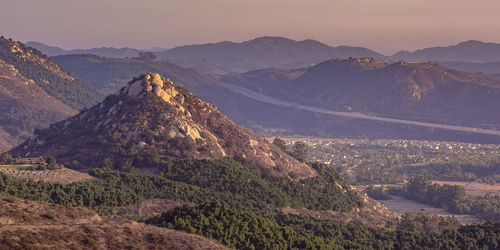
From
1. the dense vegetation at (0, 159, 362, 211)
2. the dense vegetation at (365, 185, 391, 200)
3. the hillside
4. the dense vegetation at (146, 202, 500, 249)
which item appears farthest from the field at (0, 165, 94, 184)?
the dense vegetation at (365, 185, 391, 200)

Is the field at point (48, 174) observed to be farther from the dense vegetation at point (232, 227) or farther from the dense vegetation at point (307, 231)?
the dense vegetation at point (232, 227)

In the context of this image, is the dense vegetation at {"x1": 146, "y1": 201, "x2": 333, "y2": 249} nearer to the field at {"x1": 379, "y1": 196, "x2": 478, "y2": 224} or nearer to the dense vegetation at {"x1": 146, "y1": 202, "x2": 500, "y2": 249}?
the dense vegetation at {"x1": 146, "y1": 202, "x2": 500, "y2": 249}

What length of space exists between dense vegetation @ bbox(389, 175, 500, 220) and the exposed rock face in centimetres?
3314

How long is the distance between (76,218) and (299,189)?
58.4 m

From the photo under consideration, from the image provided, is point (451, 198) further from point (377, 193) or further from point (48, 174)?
point (48, 174)

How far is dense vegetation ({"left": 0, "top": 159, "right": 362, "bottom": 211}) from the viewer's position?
75812 mm

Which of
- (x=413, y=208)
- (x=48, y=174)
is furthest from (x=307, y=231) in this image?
(x=413, y=208)

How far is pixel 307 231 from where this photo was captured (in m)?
75.9

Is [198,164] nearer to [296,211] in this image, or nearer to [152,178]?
[152,178]

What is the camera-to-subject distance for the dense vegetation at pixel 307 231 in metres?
57.8

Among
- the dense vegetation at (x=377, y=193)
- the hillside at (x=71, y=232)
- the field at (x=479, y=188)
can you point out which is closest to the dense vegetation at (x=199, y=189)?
the hillside at (x=71, y=232)

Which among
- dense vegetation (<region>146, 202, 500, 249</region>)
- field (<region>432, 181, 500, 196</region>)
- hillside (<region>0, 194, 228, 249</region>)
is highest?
hillside (<region>0, 194, 228, 249</region>)

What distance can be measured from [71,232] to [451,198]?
106753 millimetres

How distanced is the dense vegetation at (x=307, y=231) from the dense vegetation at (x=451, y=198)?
25197 millimetres
